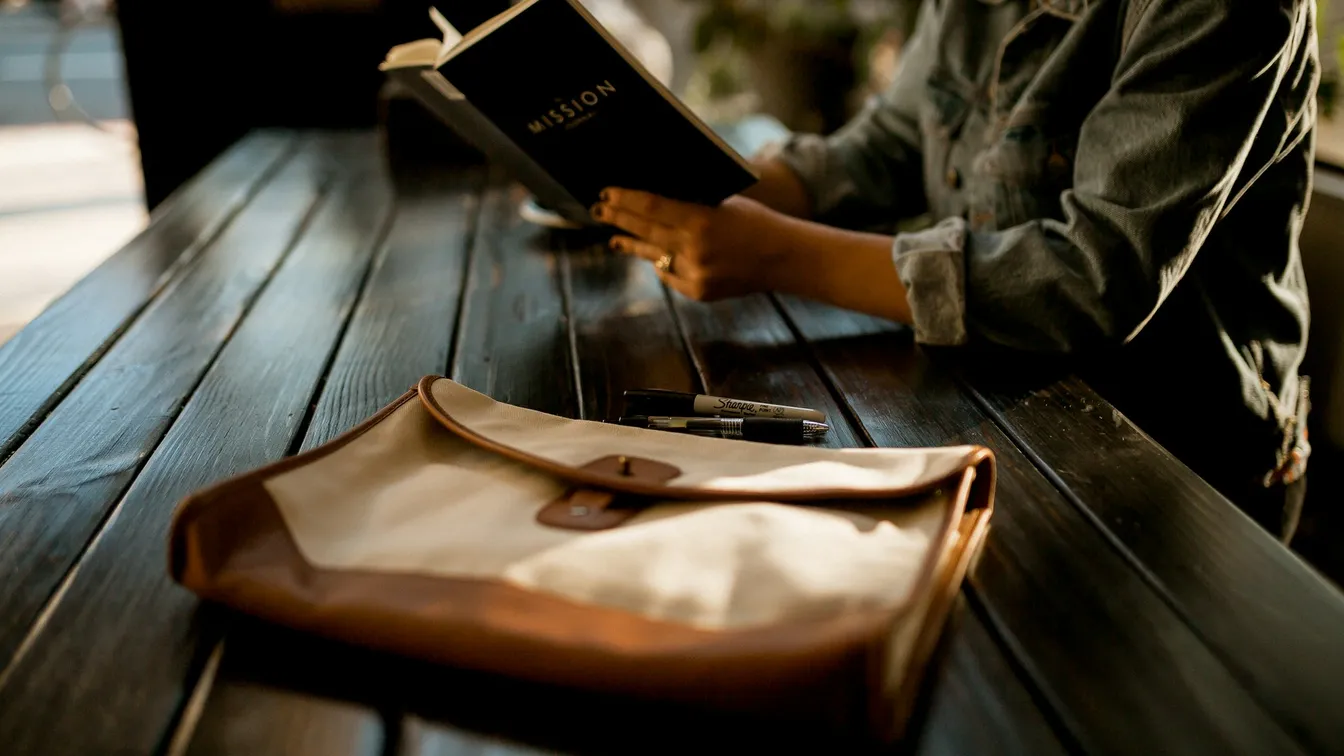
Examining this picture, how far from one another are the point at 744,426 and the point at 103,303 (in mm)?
693

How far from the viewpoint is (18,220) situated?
333cm

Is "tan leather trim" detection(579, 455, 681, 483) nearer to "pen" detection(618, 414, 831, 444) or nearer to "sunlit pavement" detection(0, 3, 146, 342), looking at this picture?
"pen" detection(618, 414, 831, 444)

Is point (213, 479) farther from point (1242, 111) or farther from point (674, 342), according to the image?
point (1242, 111)

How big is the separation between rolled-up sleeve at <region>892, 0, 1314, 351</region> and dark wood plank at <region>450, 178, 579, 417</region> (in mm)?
335

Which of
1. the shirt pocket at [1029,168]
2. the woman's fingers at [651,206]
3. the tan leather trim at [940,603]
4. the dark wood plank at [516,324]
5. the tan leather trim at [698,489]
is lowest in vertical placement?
the dark wood plank at [516,324]

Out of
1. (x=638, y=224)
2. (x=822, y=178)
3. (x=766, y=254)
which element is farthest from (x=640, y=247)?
(x=822, y=178)

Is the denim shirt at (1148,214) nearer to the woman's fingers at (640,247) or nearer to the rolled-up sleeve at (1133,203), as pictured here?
the rolled-up sleeve at (1133,203)

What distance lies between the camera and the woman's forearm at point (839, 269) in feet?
3.16

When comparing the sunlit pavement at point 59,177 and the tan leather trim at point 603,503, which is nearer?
the tan leather trim at point 603,503

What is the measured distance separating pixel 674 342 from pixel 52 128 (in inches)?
181

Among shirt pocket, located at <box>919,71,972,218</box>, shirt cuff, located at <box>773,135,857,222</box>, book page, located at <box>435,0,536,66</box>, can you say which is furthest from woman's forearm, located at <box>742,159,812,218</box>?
book page, located at <box>435,0,536,66</box>

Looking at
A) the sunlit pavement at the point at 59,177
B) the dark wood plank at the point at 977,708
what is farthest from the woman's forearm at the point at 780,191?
the sunlit pavement at the point at 59,177

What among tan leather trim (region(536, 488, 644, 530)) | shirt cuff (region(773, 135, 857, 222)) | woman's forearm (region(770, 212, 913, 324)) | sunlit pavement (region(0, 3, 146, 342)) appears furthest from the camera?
sunlit pavement (region(0, 3, 146, 342))

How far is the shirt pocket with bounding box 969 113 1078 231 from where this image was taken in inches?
38.4
